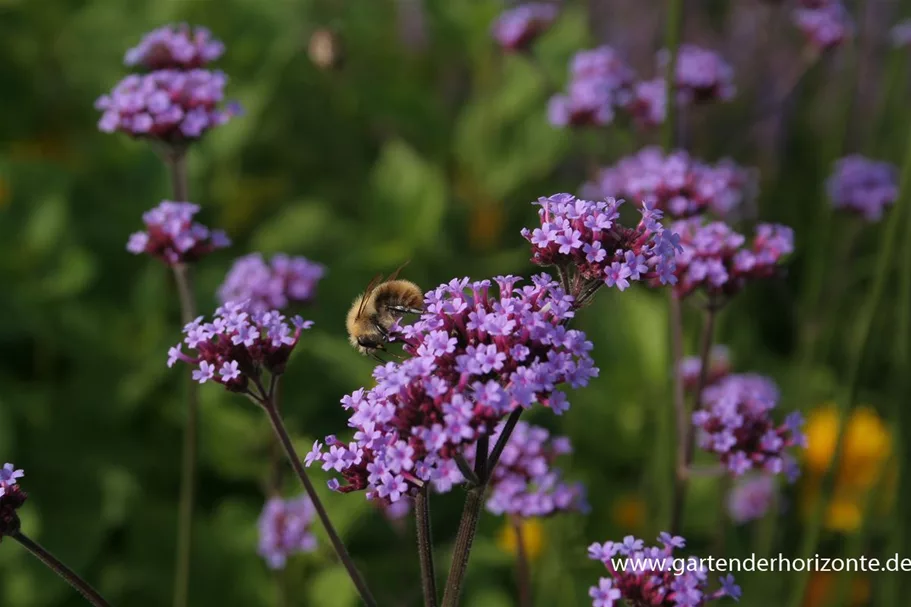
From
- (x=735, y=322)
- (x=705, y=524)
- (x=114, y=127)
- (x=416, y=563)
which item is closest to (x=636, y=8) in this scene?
(x=735, y=322)

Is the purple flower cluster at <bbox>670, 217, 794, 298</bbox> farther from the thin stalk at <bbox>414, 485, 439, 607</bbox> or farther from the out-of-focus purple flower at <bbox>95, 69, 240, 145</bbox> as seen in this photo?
the out-of-focus purple flower at <bbox>95, 69, 240, 145</bbox>

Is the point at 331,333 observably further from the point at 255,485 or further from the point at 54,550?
the point at 54,550

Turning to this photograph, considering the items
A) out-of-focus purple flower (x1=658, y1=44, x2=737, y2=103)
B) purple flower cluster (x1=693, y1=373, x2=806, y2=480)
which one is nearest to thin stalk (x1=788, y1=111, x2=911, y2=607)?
purple flower cluster (x1=693, y1=373, x2=806, y2=480)

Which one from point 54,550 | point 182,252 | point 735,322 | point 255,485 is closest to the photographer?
point 182,252

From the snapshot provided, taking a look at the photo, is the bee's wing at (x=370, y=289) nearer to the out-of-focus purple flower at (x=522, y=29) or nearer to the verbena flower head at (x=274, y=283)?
the verbena flower head at (x=274, y=283)

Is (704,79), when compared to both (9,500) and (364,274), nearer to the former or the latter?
(364,274)

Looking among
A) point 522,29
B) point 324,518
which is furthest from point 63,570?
point 522,29
